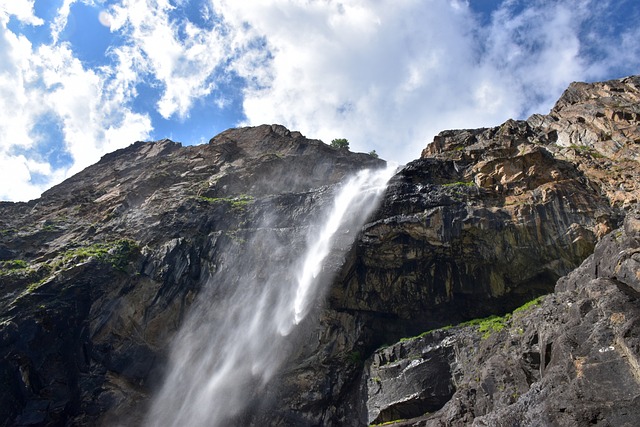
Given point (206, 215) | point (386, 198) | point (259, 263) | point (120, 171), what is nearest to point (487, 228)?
point (386, 198)

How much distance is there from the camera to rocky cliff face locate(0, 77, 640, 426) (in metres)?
19.9

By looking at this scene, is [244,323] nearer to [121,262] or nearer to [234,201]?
[121,262]

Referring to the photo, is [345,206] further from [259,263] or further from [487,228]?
[487,228]

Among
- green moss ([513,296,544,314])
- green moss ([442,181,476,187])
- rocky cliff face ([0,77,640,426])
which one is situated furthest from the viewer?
green moss ([442,181,476,187])

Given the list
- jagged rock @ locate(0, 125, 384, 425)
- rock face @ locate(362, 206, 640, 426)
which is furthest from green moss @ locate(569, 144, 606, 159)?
jagged rock @ locate(0, 125, 384, 425)

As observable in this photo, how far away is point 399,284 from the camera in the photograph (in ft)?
98.3

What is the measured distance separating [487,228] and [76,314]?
85.6ft

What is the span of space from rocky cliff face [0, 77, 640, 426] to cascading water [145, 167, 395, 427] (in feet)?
3.19

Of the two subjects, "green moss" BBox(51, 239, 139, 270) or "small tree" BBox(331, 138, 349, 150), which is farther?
"small tree" BBox(331, 138, 349, 150)

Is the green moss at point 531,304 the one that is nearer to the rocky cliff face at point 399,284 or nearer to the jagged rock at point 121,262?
the rocky cliff face at point 399,284

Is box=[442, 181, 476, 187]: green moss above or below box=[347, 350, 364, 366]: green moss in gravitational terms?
above

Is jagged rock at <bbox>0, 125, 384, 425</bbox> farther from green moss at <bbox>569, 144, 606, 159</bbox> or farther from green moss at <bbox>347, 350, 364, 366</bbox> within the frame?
green moss at <bbox>569, 144, 606, 159</bbox>

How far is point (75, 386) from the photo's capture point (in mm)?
25828

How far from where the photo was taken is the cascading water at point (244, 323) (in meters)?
26.5
